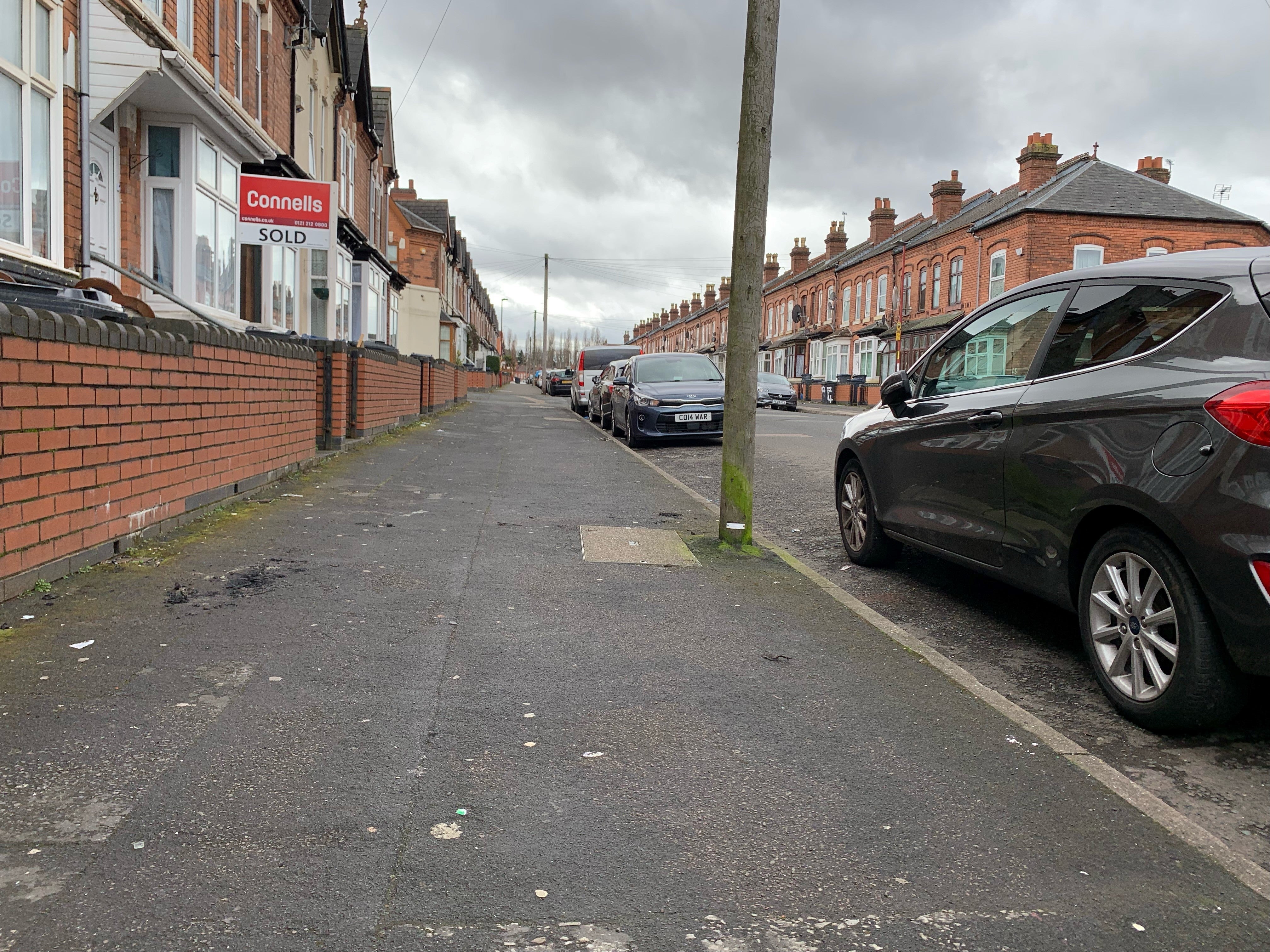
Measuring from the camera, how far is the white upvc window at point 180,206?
42.2 feet

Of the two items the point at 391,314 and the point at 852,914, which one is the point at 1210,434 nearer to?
the point at 852,914

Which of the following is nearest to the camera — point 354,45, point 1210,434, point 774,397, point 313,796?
point 313,796

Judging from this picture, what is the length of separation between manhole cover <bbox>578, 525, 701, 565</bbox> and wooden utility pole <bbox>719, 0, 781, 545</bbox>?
21.0 inches

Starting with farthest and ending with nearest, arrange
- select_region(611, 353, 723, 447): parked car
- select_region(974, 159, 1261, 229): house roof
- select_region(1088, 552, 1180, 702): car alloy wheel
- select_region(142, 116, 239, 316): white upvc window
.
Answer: select_region(974, 159, 1261, 229): house roof < select_region(611, 353, 723, 447): parked car < select_region(142, 116, 239, 316): white upvc window < select_region(1088, 552, 1180, 702): car alloy wheel

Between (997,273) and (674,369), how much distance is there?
24.3 meters

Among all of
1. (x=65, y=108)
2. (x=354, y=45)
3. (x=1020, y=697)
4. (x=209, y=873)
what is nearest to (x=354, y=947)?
(x=209, y=873)

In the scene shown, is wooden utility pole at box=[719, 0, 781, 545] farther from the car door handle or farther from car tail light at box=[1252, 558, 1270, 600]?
car tail light at box=[1252, 558, 1270, 600]

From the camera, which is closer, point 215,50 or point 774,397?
point 215,50

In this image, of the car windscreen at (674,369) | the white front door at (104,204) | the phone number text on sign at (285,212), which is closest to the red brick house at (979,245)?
the car windscreen at (674,369)

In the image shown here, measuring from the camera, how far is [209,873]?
2.51 m

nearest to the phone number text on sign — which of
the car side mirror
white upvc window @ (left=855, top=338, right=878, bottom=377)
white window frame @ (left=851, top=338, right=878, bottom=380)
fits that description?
the car side mirror

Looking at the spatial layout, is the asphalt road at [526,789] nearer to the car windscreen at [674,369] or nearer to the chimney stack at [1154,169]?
the car windscreen at [674,369]

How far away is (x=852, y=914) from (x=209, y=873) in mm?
1616

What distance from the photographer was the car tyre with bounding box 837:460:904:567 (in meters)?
6.70
